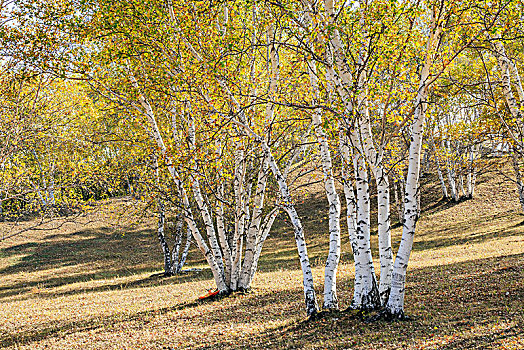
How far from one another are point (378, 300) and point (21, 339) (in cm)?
945

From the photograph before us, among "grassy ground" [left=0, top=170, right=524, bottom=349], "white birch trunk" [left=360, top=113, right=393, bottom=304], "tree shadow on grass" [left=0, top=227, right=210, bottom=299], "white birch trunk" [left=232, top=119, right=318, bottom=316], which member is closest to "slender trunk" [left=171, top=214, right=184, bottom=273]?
"tree shadow on grass" [left=0, top=227, right=210, bottom=299]

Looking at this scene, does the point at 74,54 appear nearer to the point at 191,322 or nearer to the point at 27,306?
the point at 191,322

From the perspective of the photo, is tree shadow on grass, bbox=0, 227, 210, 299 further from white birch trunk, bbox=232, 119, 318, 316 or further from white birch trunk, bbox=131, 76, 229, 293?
white birch trunk, bbox=232, 119, 318, 316

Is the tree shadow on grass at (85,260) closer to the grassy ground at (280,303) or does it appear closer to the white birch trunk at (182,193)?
the grassy ground at (280,303)

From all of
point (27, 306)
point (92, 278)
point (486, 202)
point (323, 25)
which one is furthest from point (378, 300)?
point (486, 202)

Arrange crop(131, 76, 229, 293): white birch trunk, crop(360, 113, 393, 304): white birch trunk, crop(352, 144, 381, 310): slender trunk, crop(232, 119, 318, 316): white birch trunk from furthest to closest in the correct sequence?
crop(131, 76, 229, 293): white birch trunk → crop(232, 119, 318, 316): white birch trunk → crop(352, 144, 381, 310): slender trunk → crop(360, 113, 393, 304): white birch trunk

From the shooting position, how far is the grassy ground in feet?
25.2

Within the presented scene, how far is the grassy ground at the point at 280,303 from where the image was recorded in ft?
25.2

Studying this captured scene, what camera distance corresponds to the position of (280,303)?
12.3 meters

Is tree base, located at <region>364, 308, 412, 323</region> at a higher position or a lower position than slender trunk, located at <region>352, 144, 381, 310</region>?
lower

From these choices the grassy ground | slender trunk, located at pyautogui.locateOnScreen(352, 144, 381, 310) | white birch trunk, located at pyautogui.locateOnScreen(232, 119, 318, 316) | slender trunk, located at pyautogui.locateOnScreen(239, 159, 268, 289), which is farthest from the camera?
slender trunk, located at pyautogui.locateOnScreen(239, 159, 268, 289)

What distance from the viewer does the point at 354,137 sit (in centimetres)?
888

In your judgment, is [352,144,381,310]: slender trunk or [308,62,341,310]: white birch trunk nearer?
[352,144,381,310]: slender trunk

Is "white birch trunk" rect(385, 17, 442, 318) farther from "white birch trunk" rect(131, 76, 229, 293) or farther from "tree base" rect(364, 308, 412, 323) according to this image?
"white birch trunk" rect(131, 76, 229, 293)
